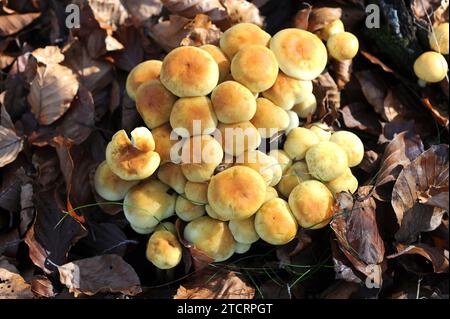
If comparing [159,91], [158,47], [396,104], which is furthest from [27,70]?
[396,104]

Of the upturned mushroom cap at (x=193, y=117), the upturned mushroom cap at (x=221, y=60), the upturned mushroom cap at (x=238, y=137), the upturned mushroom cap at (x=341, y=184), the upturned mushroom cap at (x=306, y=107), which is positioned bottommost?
the upturned mushroom cap at (x=341, y=184)

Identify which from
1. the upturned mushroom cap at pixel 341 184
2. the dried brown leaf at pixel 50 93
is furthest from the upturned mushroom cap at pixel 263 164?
the dried brown leaf at pixel 50 93

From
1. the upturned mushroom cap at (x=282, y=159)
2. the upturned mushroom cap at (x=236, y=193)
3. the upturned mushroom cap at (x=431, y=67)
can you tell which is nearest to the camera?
the upturned mushroom cap at (x=236, y=193)

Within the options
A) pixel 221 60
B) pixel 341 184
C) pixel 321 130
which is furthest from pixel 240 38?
pixel 341 184

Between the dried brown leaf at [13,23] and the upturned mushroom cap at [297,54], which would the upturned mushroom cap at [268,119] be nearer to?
the upturned mushroom cap at [297,54]

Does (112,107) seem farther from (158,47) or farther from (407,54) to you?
(407,54)

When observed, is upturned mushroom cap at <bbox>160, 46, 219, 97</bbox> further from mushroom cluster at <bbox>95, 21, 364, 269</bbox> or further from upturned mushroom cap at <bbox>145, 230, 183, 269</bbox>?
upturned mushroom cap at <bbox>145, 230, 183, 269</bbox>
